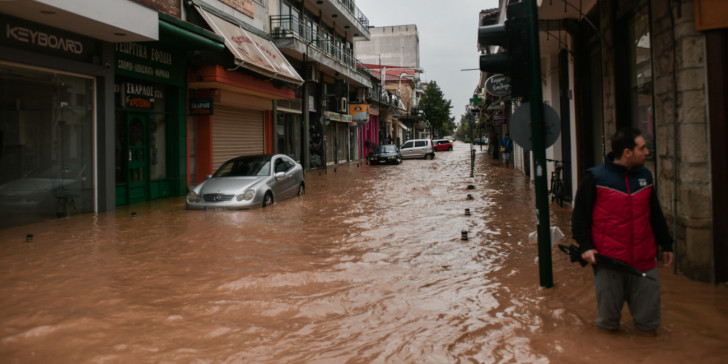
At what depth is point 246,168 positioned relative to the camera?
45.1ft

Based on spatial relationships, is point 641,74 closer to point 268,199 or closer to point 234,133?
point 268,199

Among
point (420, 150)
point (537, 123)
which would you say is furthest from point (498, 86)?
point (420, 150)

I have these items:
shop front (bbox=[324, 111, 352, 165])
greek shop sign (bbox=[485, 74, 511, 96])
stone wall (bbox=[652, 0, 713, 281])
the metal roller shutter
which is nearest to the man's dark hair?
stone wall (bbox=[652, 0, 713, 281])

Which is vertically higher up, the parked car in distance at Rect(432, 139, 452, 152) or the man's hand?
the parked car in distance at Rect(432, 139, 452, 152)

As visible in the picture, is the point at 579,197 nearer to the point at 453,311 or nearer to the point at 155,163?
the point at 453,311

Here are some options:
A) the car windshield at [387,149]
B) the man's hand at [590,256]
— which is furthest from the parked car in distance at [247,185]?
the car windshield at [387,149]

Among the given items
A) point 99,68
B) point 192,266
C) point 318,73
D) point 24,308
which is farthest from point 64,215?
point 318,73

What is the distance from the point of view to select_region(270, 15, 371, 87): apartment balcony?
22.9 m

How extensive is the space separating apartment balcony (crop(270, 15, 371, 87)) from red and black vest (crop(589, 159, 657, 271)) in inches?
800

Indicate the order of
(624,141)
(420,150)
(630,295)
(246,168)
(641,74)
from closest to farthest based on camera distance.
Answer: (624,141) < (630,295) < (641,74) < (246,168) < (420,150)

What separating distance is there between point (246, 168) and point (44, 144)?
4.43m

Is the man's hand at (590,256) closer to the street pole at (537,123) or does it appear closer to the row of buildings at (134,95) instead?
the street pole at (537,123)

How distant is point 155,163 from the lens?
1577 cm

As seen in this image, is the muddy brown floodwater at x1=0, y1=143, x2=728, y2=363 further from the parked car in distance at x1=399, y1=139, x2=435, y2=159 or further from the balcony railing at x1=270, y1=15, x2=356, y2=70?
the parked car in distance at x1=399, y1=139, x2=435, y2=159
